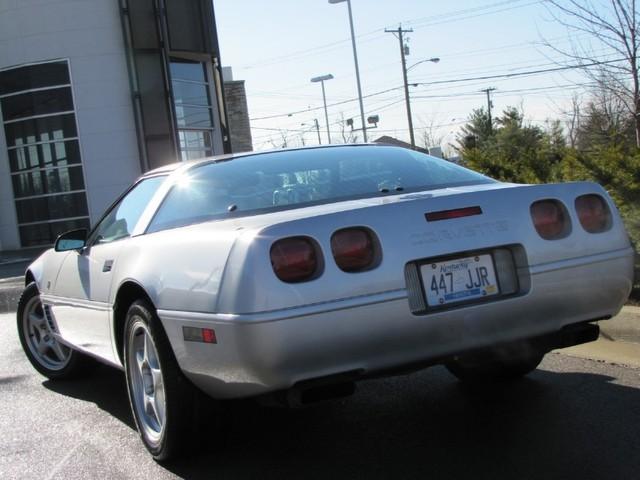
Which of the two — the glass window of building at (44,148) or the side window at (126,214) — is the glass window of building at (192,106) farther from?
the side window at (126,214)

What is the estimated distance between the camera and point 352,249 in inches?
123

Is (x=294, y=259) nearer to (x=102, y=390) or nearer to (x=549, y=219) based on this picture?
(x=549, y=219)

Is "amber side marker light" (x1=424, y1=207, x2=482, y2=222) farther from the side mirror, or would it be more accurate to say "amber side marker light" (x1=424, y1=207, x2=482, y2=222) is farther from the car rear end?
the side mirror

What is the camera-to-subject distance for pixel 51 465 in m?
3.77

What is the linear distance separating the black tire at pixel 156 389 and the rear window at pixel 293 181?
541 mm

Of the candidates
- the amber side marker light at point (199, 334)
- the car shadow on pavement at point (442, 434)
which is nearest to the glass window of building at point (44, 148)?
the car shadow on pavement at point (442, 434)

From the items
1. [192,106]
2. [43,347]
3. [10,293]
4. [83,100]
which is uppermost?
[83,100]

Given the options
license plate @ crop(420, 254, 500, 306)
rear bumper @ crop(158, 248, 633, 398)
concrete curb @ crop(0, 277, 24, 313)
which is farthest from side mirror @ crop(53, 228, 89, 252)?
concrete curb @ crop(0, 277, 24, 313)

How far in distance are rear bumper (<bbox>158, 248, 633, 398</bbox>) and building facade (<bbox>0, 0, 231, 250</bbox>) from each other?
66.5 ft

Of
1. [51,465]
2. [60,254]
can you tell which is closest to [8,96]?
[60,254]

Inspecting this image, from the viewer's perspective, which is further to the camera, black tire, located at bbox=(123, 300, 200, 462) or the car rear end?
black tire, located at bbox=(123, 300, 200, 462)

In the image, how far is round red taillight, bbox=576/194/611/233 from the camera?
3.59 m

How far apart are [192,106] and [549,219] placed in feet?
72.5

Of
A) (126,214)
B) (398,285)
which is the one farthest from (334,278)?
(126,214)
